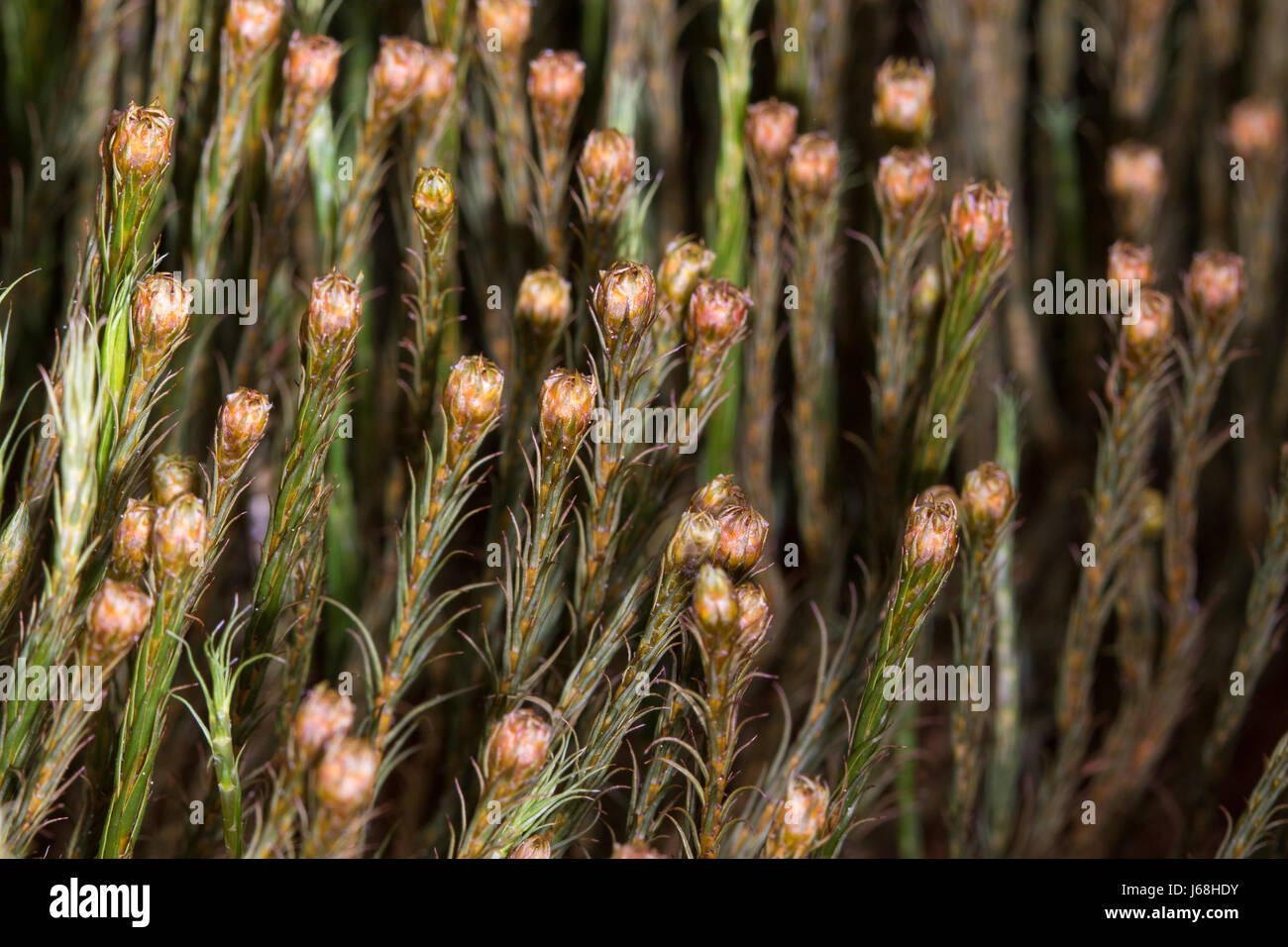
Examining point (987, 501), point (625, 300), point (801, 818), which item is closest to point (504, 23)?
point (625, 300)

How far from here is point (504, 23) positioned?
0.83 m

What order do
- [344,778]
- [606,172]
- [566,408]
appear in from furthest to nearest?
[606,172]
[566,408]
[344,778]

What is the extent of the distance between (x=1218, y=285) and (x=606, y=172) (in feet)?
1.70

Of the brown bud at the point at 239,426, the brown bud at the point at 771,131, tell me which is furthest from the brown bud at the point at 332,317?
the brown bud at the point at 771,131

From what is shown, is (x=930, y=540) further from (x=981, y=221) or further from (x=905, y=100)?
(x=905, y=100)

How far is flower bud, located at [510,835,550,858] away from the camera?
680 millimetres

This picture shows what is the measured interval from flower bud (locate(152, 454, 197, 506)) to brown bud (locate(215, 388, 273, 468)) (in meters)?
0.06

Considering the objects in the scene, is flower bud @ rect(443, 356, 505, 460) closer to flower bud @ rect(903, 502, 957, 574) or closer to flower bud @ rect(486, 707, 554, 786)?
flower bud @ rect(486, 707, 554, 786)

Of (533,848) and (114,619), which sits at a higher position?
(114,619)

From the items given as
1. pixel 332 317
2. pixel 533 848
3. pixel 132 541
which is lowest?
pixel 533 848

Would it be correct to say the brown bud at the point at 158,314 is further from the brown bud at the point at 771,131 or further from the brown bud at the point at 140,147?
the brown bud at the point at 771,131

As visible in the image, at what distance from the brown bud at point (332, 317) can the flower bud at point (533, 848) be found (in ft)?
1.11

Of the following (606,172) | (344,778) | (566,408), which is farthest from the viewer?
(606,172)
